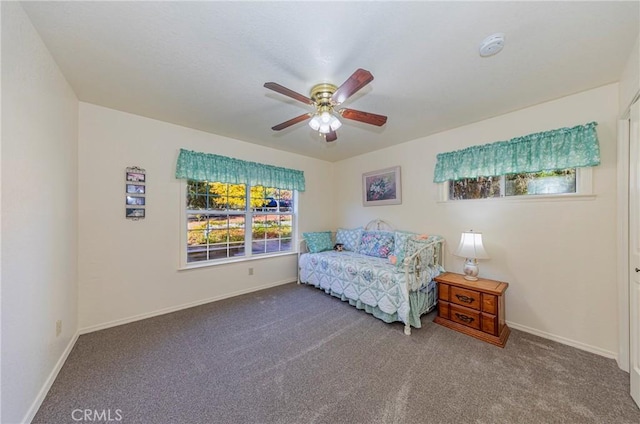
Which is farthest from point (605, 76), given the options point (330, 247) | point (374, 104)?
point (330, 247)

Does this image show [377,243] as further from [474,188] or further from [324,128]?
[324,128]

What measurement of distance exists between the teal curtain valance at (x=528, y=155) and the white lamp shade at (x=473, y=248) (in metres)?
0.76

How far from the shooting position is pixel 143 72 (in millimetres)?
1917

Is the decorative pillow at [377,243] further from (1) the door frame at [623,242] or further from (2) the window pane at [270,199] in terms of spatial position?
(1) the door frame at [623,242]

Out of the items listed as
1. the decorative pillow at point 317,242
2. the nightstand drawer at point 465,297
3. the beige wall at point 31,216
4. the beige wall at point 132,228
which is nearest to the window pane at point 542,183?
the nightstand drawer at point 465,297

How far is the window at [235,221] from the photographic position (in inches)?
129

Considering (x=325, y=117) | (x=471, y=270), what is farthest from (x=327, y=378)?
(x=325, y=117)

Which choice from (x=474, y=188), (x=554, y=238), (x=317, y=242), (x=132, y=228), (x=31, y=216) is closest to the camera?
(x=31, y=216)

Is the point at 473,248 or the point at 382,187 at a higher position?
the point at 382,187

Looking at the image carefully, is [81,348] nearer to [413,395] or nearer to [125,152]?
[125,152]

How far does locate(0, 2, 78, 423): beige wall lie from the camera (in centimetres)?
123

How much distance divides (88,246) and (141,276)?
1.99 ft

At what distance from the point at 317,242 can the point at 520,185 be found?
2.88 m

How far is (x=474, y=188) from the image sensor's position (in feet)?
9.57
